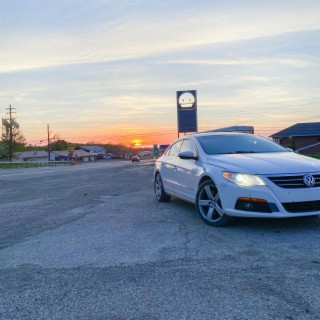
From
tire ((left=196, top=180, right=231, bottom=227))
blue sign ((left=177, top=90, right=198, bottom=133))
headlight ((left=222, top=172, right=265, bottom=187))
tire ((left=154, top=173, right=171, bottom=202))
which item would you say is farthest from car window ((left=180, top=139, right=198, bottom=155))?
blue sign ((left=177, top=90, right=198, bottom=133))

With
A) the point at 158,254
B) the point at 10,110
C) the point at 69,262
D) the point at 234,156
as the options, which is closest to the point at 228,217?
the point at 234,156

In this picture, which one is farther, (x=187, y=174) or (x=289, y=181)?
(x=187, y=174)

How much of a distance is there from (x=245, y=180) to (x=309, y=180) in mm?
857

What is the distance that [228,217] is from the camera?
18.4 ft

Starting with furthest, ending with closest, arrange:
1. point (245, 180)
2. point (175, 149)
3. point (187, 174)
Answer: point (175, 149) → point (187, 174) → point (245, 180)

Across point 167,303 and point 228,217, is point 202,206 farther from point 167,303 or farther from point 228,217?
point 167,303

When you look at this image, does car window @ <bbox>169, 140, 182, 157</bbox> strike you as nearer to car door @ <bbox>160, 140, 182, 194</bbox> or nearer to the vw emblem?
car door @ <bbox>160, 140, 182, 194</bbox>

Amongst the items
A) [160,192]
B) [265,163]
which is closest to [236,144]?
[265,163]

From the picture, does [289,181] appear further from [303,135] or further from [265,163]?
[303,135]

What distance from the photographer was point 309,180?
5254 millimetres

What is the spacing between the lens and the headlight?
5.25 meters

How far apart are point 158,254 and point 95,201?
4943 millimetres

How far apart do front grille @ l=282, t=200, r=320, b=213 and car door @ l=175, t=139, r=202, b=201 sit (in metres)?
1.65

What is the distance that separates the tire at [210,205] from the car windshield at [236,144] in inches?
32.7
